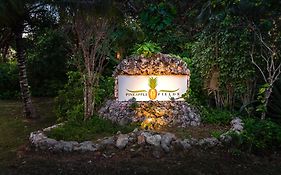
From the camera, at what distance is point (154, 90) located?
7699mm

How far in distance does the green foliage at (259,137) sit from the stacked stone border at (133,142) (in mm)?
184

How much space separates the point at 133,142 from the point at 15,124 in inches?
138

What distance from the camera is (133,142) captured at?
6.15m

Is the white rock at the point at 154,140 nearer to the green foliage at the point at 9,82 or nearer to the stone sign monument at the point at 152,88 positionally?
the stone sign monument at the point at 152,88

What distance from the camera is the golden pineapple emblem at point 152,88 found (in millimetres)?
7676

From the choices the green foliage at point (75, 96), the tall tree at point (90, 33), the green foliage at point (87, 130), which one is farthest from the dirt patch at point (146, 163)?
the green foliage at point (75, 96)

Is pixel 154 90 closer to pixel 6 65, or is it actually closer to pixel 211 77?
pixel 211 77

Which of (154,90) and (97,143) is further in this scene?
(154,90)

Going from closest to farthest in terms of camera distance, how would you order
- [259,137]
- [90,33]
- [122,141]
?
[122,141] → [259,137] → [90,33]

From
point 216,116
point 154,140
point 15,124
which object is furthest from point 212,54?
point 15,124

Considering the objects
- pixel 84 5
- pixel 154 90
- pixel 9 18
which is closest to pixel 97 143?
pixel 154 90

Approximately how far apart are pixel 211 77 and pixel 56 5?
3.72 metres

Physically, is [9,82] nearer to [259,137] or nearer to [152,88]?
[152,88]

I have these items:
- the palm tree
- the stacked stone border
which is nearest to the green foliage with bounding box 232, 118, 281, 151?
the stacked stone border
